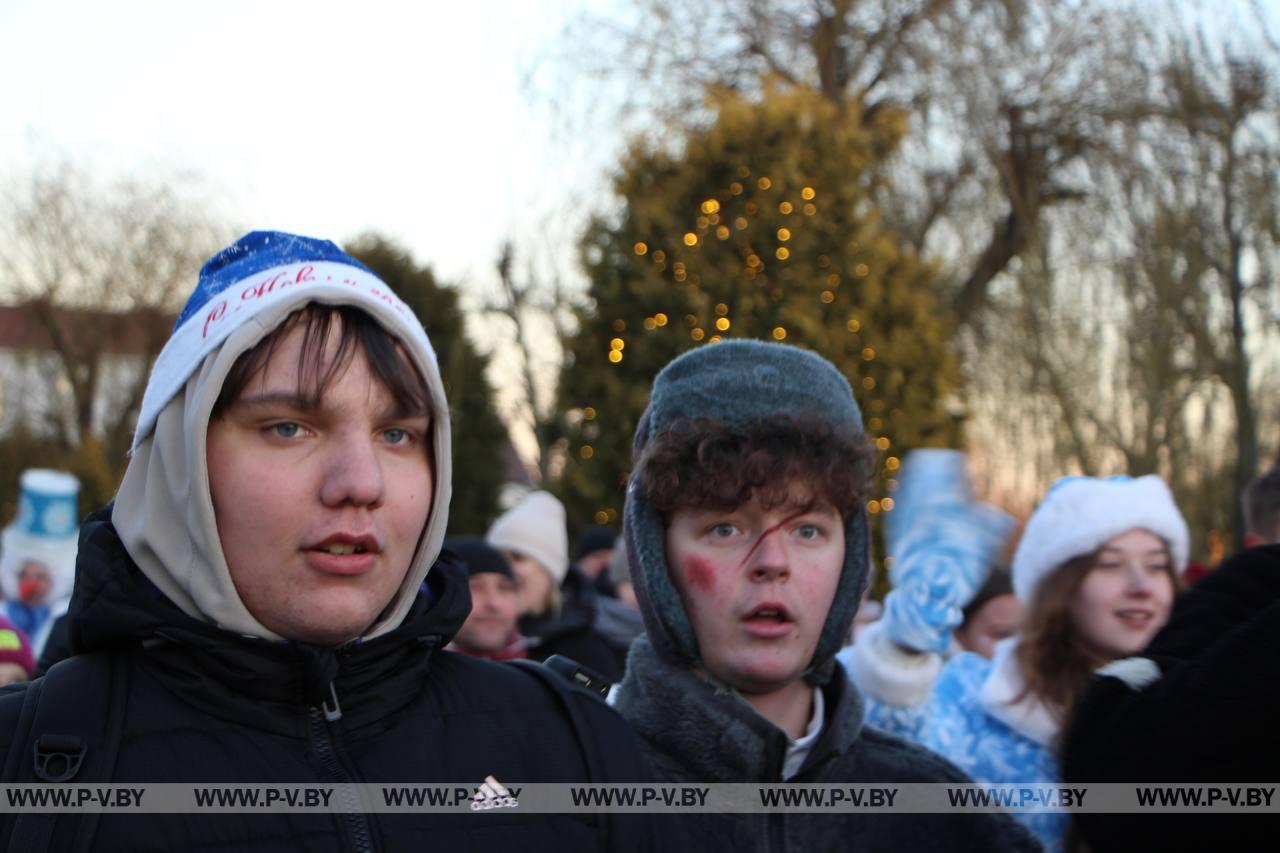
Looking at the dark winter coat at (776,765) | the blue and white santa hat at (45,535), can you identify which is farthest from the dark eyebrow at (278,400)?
the blue and white santa hat at (45,535)

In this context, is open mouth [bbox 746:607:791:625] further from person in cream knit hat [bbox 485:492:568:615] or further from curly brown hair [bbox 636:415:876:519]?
person in cream knit hat [bbox 485:492:568:615]

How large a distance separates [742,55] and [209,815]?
16.1 meters

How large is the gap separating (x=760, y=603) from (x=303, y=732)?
92cm

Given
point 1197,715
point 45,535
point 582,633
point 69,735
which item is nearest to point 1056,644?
point 1197,715

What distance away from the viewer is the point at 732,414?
2.52 meters

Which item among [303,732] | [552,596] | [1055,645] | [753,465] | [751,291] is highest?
[751,291]

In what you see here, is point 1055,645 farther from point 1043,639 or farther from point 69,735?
point 69,735

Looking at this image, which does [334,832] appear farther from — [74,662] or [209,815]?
Result: [74,662]

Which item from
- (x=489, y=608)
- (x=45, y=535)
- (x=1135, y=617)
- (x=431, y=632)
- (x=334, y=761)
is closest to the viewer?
(x=334, y=761)

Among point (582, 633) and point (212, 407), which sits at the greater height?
point (212, 407)

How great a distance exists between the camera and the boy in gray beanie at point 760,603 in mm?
2404

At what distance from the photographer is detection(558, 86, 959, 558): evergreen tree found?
10695 millimetres

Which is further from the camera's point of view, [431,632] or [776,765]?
[776,765]

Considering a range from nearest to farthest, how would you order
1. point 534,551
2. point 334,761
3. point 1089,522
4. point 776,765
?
1. point 334,761
2. point 776,765
3. point 1089,522
4. point 534,551
